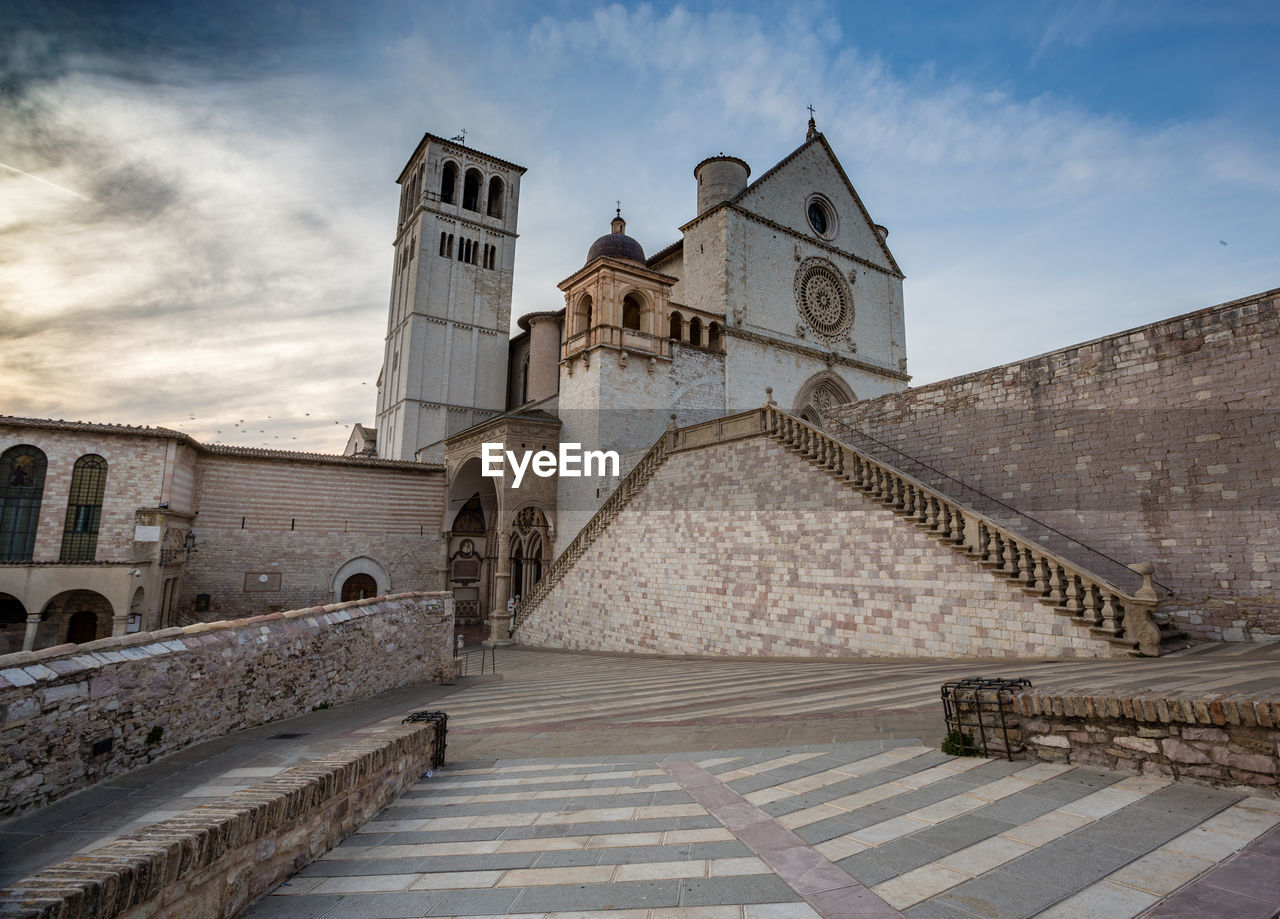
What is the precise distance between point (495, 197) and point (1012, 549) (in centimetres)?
3981

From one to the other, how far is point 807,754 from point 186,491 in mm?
23037

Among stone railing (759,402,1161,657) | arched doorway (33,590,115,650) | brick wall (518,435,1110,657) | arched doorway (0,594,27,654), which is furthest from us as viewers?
Result: arched doorway (33,590,115,650)

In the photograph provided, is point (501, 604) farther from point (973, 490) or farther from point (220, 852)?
point (220, 852)

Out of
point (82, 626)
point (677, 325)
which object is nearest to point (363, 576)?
point (82, 626)

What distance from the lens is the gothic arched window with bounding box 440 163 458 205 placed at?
130 ft

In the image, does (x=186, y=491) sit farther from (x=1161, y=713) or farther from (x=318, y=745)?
(x=1161, y=713)

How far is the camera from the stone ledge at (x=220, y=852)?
244 centimetres

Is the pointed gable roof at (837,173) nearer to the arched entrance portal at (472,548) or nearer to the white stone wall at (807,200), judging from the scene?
the white stone wall at (807,200)

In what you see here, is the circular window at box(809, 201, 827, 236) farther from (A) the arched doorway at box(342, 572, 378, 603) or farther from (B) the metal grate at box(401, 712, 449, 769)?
(B) the metal grate at box(401, 712, 449, 769)

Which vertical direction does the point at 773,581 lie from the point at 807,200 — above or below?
below

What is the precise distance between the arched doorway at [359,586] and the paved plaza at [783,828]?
19164 millimetres

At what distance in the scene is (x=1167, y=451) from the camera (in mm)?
11414

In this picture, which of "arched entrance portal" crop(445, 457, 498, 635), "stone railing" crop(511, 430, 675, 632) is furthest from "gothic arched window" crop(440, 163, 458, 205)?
"stone railing" crop(511, 430, 675, 632)

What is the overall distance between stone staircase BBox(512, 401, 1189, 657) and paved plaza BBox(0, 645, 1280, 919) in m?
1.68
